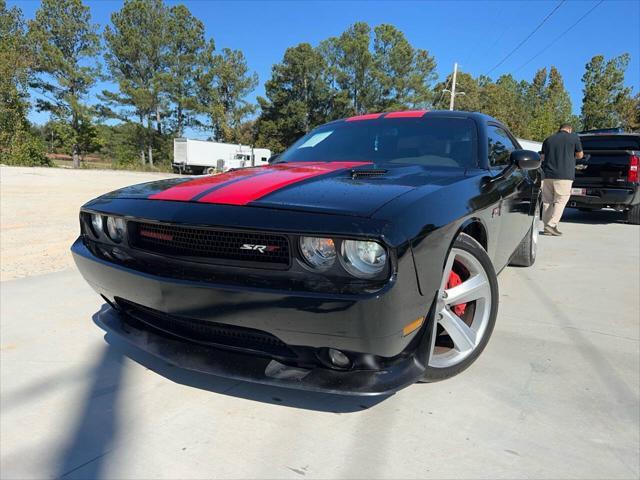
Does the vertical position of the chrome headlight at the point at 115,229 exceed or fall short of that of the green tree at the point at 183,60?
it falls short

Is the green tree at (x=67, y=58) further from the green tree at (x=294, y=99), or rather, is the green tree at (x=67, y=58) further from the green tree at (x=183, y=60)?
the green tree at (x=294, y=99)

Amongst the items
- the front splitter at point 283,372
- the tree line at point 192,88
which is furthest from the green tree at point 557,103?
the front splitter at point 283,372

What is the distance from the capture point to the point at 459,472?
1595 millimetres

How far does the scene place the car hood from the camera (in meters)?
1.65

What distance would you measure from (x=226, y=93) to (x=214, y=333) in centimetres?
4610

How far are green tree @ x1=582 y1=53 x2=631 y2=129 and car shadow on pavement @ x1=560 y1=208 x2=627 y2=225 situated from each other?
35171mm

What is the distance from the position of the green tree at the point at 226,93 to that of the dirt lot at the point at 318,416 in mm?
42836

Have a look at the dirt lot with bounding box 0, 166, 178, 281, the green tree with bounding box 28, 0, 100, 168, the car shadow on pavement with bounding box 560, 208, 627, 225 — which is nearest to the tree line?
the green tree with bounding box 28, 0, 100, 168

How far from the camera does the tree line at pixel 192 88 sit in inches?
1272

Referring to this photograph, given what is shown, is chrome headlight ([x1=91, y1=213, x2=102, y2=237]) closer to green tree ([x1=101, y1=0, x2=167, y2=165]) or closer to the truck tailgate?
the truck tailgate

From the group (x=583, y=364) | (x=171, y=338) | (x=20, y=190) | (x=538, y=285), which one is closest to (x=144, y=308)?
(x=171, y=338)

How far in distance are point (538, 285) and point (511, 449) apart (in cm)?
252

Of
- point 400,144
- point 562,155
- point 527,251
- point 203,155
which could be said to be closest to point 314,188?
point 400,144

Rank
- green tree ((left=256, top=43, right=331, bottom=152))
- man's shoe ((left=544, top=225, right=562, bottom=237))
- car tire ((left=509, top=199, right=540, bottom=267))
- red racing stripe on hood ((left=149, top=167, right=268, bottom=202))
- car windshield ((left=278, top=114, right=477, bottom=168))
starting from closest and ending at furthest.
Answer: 1. red racing stripe on hood ((left=149, top=167, right=268, bottom=202))
2. car windshield ((left=278, top=114, right=477, bottom=168))
3. car tire ((left=509, top=199, right=540, bottom=267))
4. man's shoe ((left=544, top=225, right=562, bottom=237))
5. green tree ((left=256, top=43, right=331, bottom=152))
